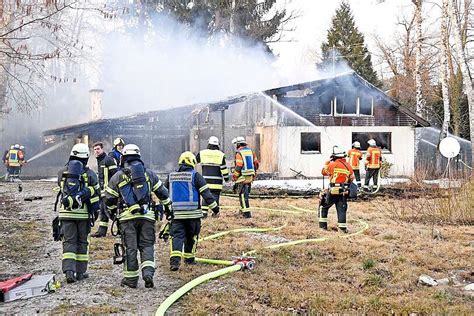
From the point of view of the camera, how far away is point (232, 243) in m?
8.29

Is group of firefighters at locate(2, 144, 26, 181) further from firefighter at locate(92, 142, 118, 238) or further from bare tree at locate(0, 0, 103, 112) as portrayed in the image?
firefighter at locate(92, 142, 118, 238)

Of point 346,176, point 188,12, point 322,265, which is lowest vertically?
point 322,265

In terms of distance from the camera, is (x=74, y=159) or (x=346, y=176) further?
(x=346, y=176)

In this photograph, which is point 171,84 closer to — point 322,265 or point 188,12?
point 188,12

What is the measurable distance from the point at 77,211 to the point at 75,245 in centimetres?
40

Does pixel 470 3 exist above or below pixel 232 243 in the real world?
above

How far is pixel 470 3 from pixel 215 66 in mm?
14326

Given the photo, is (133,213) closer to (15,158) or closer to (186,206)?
(186,206)

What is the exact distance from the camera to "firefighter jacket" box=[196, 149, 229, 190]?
9.89m

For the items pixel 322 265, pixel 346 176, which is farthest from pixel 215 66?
pixel 322 265

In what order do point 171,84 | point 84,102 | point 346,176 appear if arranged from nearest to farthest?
point 346,176 < point 171,84 < point 84,102

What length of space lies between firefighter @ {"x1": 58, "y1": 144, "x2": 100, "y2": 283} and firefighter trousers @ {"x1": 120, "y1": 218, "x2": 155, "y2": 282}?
23.4 inches

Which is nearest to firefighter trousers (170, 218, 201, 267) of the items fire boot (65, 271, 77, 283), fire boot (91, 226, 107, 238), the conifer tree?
fire boot (65, 271, 77, 283)

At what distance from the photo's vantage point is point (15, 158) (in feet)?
70.5
